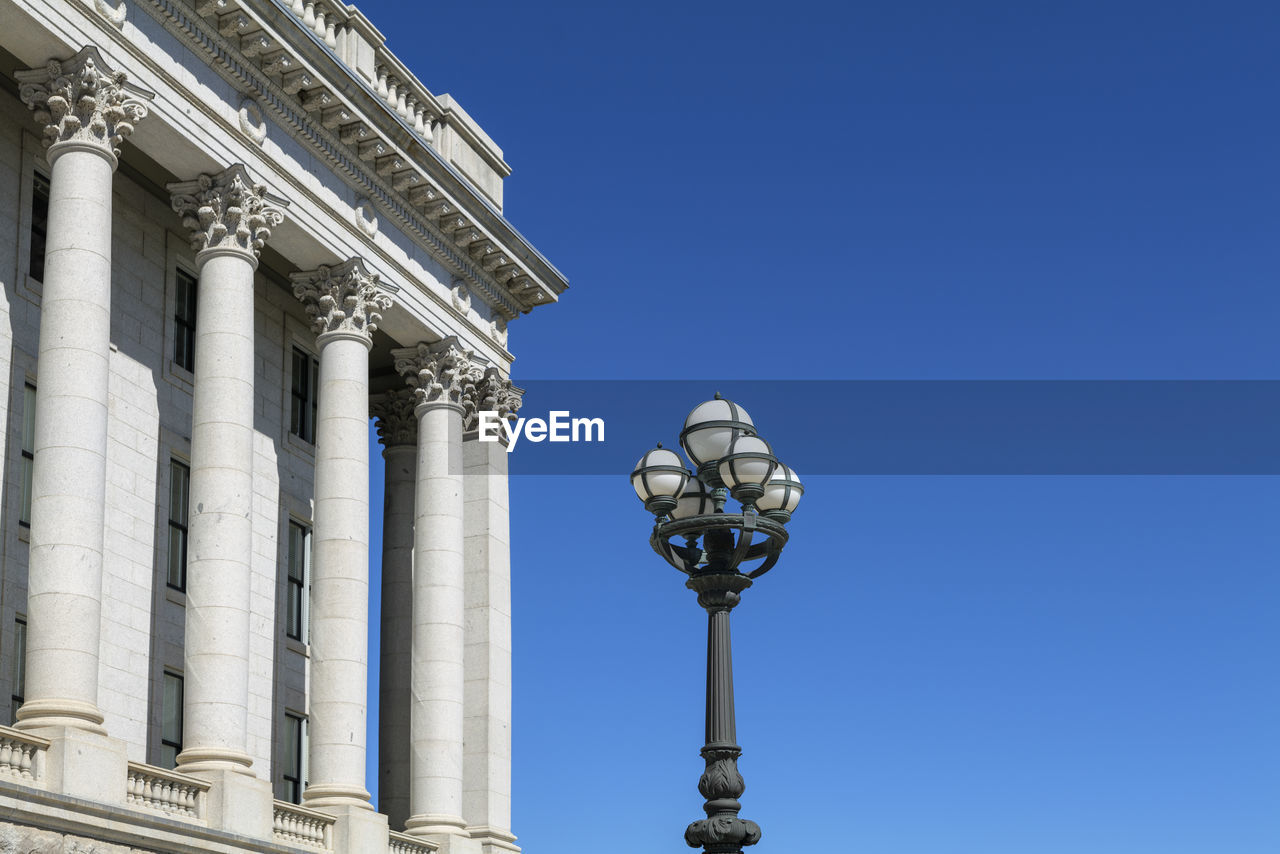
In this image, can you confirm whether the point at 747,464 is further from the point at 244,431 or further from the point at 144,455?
the point at 144,455

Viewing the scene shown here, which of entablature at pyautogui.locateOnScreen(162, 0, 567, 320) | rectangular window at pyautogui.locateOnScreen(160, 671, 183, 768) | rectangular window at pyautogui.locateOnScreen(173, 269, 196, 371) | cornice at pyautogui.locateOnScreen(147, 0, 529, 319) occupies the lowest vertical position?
rectangular window at pyautogui.locateOnScreen(160, 671, 183, 768)

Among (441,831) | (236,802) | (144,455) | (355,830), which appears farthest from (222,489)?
(441,831)

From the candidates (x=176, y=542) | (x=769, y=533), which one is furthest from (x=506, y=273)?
(x=769, y=533)

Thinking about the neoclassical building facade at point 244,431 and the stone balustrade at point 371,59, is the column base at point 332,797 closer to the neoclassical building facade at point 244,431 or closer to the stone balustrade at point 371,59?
the neoclassical building facade at point 244,431

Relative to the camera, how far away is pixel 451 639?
35.5 metres

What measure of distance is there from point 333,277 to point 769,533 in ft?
56.1

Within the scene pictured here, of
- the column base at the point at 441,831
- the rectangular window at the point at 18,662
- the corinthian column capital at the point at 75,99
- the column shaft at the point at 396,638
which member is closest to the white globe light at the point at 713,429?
the corinthian column capital at the point at 75,99

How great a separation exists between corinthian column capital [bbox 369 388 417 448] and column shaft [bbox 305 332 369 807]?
5553 millimetres

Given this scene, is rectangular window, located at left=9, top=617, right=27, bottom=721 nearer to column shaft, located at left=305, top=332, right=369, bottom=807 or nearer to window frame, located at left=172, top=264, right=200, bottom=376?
column shaft, located at left=305, top=332, right=369, bottom=807

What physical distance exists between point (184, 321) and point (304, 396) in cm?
433

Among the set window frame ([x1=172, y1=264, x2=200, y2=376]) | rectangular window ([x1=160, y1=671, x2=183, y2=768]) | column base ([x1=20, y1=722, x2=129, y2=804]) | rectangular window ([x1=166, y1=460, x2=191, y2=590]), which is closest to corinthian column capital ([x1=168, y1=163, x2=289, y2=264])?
window frame ([x1=172, y1=264, x2=200, y2=376])

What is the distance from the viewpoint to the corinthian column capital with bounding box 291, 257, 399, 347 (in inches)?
1323

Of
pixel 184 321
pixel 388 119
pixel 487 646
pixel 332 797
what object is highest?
pixel 388 119

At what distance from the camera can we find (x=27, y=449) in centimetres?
2875
